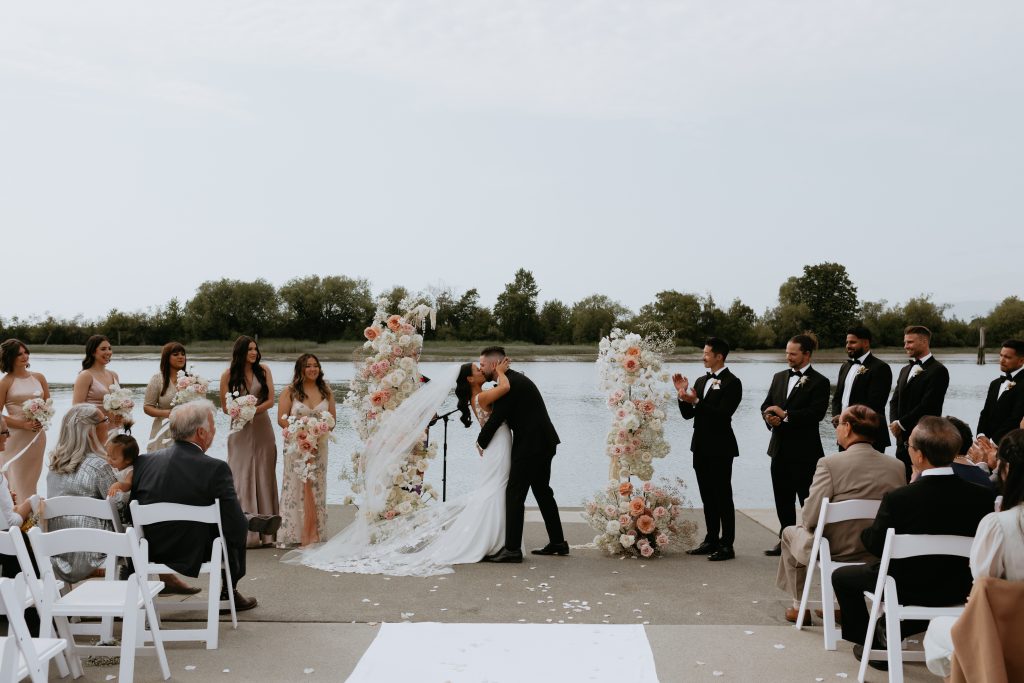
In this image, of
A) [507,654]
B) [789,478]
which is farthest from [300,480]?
[789,478]

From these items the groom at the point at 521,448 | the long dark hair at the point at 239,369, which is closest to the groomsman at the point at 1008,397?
the groom at the point at 521,448

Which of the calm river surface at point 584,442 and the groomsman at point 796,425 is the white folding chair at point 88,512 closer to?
the calm river surface at point 584,442

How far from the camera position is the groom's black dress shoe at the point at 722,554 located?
6.93 meters

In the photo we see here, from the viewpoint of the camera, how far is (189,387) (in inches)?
284

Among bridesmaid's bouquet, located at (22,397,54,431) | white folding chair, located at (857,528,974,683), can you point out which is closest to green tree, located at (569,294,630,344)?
bridesmaid's bouquet, located at (22,397,54,431)

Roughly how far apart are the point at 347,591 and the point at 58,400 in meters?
25.0

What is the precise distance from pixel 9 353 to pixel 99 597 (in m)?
3.92

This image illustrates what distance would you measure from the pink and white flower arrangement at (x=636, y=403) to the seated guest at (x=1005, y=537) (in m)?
3.73

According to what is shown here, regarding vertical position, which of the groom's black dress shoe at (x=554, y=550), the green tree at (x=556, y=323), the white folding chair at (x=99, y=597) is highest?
the green tree at (x=556, y=323)

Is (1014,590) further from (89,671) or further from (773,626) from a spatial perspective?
(89,671)

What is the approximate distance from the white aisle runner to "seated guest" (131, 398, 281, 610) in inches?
42.4

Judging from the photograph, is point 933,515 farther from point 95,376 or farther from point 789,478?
point 95,376

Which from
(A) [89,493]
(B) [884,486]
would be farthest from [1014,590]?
(A) [89,493]

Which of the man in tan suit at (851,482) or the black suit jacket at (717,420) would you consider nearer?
the man in tan suit at (851,482)
